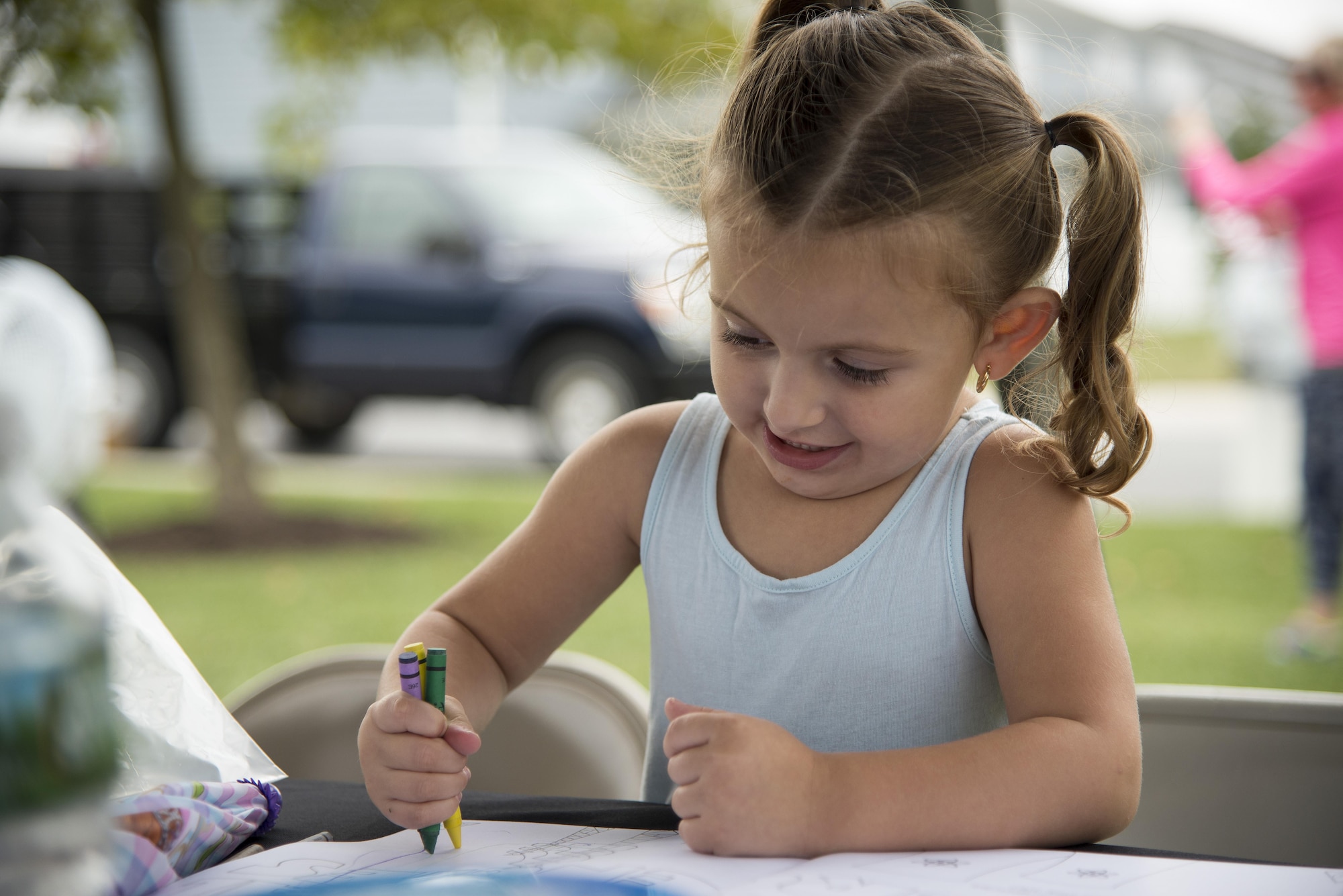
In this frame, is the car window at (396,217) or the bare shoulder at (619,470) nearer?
the bare shoulder at (619,470)

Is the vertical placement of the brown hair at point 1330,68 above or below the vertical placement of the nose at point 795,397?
above

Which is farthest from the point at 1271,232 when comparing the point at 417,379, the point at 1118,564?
the point at 417,379

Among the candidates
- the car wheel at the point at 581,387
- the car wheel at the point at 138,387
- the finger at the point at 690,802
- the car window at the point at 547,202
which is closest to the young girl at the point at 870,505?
the finger at the point at 690,802

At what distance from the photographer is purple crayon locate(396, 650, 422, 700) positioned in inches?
35.4

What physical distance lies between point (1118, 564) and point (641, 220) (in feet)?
11.3

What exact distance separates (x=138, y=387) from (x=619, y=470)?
7247 millimetres

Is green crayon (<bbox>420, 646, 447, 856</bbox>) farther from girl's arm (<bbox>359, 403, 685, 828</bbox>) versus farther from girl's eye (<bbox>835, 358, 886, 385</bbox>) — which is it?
girl's eye (<bbox>835, 358, 886, 385</bbox>)

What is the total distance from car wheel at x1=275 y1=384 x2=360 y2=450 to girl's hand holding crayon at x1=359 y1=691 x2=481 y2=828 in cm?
687

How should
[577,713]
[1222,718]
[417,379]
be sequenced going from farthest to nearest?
[417,379]
[577,713]
[1222,718]

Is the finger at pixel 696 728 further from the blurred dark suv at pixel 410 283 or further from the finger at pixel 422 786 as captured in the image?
the blurred dark suv at pixel 410 283

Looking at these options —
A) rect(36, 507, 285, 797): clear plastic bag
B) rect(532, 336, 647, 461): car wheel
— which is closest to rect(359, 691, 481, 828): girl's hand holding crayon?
rect(36, 507, 285, 797): clear plastic bag

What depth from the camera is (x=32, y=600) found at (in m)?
0.61

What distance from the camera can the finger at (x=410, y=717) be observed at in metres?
0.93

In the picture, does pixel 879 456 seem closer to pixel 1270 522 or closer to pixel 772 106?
pixel 772 106
